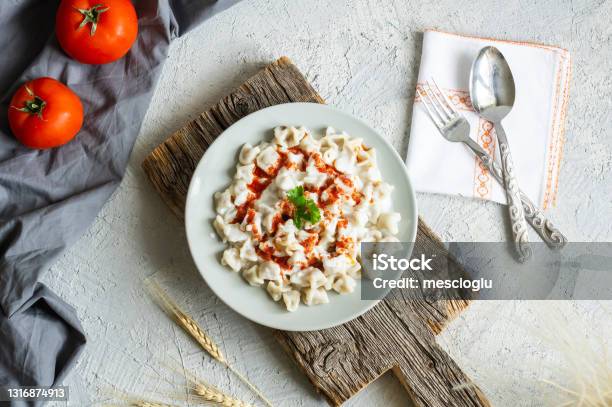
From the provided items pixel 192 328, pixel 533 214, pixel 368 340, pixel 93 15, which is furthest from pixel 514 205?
pixel 93 15

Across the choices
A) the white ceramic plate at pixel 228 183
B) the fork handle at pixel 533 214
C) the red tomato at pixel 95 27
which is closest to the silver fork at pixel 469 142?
the fork handle at pixel 533 214

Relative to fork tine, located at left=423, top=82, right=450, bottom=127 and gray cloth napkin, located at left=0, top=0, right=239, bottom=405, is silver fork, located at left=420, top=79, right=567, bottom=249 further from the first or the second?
gray cloth napkin, located at left=0, top=0, right=239, bottom=405

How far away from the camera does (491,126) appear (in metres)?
2.17

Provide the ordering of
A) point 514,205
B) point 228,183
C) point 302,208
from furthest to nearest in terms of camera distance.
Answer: point 514,205
point 228,183
point 302,208

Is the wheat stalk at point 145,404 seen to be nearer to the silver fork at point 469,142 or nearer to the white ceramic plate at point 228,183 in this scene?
the white ceramic plate at point 228,183

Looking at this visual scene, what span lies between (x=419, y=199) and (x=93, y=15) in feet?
3.96

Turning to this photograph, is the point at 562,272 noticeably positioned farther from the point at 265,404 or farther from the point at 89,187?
the point at 89,187

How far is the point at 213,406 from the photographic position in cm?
206

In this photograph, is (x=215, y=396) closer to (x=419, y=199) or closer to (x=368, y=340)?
(x=368, y=340)

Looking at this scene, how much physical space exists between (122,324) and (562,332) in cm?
139

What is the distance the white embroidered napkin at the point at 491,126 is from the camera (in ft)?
7.04

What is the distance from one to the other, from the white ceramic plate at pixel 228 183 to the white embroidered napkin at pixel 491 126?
0.62ft

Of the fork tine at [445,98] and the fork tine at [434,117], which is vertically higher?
the fork tine at [445,98]

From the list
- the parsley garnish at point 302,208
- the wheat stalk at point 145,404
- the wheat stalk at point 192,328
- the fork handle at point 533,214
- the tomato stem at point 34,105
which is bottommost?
the wheat stalk at point 145,404
